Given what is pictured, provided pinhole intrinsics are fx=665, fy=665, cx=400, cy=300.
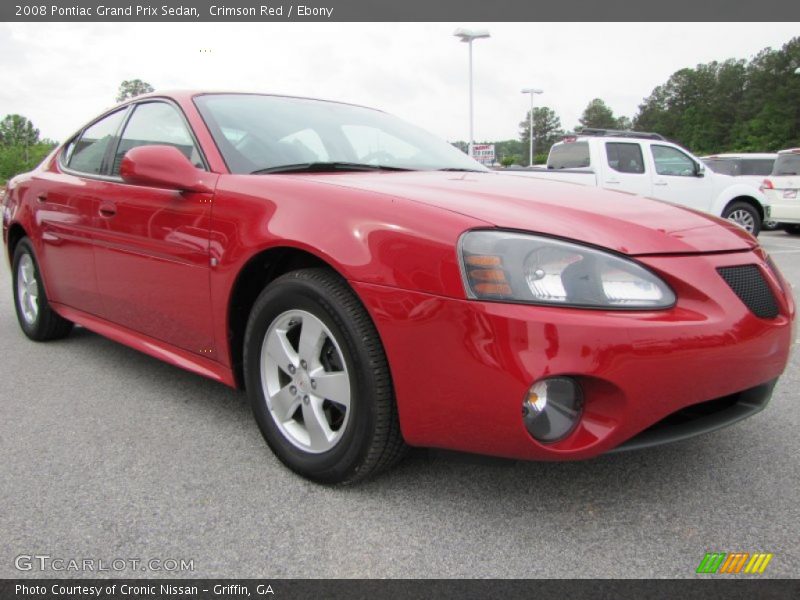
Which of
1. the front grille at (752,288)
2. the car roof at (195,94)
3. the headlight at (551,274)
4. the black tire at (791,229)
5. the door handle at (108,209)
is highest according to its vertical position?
the car roof at (195,94)

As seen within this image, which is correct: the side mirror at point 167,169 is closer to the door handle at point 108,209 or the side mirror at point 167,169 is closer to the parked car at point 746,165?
the door handle at point 108,209

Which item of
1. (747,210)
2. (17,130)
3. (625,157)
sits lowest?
(747,210)

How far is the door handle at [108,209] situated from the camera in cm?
299

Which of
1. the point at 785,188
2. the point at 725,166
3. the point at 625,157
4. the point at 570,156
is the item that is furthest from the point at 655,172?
the point at 725,166

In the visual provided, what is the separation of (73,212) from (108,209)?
468 mm

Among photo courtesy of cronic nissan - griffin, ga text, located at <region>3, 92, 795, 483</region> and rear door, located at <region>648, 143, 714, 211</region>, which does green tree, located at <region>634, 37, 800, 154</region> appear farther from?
photo courtesy of cronic nissan - griffin, ga text, located at <region>3, 92, 795, 483</region>

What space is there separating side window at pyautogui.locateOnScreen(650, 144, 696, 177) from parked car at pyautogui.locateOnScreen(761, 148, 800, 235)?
94.0 inches

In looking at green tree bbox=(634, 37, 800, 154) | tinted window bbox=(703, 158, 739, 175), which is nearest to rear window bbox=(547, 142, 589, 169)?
tinted window bbox=(703, 158, 739, 175)

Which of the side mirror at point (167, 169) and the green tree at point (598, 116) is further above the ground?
the green tree at point (598, 116)

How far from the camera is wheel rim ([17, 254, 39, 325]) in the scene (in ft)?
13.4

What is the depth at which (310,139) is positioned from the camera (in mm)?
2834

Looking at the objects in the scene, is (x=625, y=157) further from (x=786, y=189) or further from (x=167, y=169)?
(x=167, y=169)
